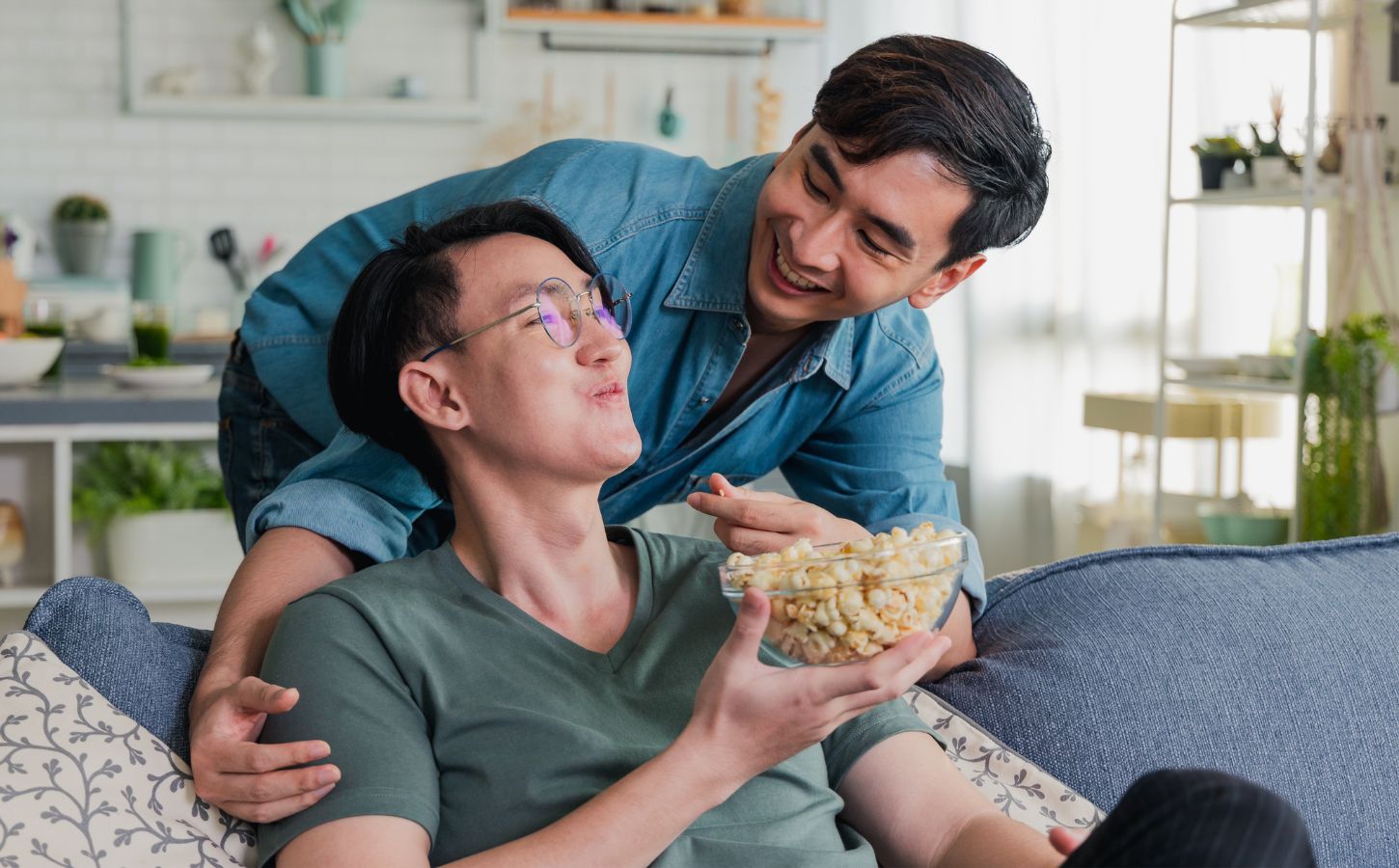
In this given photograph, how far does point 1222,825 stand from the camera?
1.07 m

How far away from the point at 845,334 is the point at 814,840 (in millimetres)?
766

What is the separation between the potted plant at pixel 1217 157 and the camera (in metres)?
4.17

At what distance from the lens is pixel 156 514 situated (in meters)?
3.65

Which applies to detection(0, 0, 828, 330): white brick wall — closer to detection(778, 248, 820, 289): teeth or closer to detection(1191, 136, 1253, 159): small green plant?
detection(1191, 136, 1253, 159): small green plant

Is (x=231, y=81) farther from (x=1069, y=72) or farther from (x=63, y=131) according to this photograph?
(x=1069, y=72)

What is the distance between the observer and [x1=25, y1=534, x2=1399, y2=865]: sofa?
171 centimetres

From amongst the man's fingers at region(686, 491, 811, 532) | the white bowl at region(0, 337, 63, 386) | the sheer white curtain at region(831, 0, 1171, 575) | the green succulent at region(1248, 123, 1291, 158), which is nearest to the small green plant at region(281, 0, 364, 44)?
the white bowl at region(0, 337, 63, 386)

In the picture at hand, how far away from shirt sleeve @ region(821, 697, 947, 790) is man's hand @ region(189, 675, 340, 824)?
0.53m

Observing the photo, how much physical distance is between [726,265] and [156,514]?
2297mm

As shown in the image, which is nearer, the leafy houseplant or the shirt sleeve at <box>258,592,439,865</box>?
the shirt sleeve at <box>258,592,439,865</box>

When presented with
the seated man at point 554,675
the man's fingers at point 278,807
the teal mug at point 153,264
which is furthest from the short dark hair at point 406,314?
the teal mug at point 153,264

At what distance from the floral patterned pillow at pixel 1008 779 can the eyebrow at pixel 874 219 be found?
55cm

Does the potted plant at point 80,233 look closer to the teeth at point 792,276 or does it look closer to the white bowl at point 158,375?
the white bowl at point 158,375

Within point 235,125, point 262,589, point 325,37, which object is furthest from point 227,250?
point 262,589
